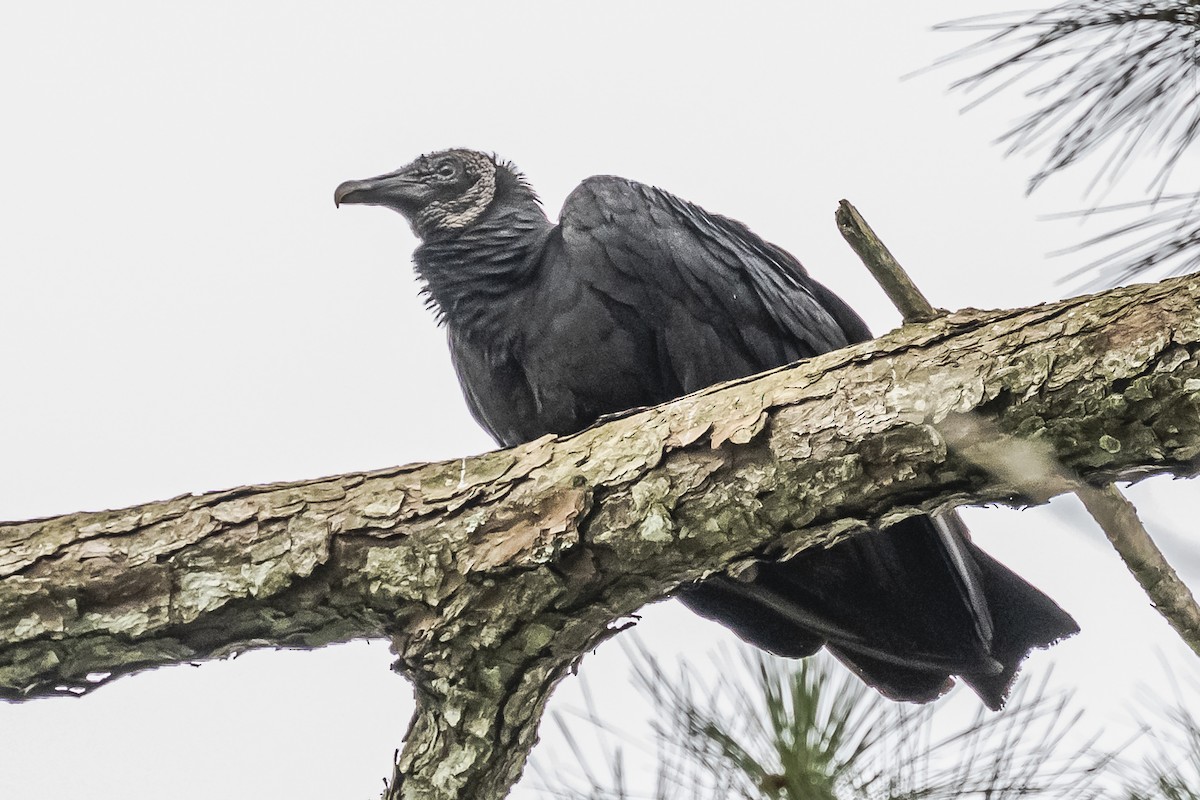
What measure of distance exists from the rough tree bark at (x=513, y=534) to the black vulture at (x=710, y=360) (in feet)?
2.20

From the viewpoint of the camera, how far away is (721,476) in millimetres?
1864

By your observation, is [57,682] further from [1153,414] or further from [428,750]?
[1153,414]

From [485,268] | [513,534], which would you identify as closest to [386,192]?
[485,268]

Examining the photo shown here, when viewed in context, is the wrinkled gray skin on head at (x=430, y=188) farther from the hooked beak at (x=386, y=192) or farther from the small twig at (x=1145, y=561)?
the small twig at (x=1145, y=561)

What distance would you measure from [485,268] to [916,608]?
1432mm

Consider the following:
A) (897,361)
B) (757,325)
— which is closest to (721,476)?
(897,361)

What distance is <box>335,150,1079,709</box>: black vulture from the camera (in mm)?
2631

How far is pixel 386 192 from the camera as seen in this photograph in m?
3.60

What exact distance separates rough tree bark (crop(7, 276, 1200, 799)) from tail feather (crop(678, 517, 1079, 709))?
0.74 meters

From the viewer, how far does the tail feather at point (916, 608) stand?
2592 mm

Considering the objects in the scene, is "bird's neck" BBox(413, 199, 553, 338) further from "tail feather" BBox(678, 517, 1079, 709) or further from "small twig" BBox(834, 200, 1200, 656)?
"small twig" BBox(834, 200, 1200, 656)

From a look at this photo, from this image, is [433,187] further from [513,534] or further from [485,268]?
[513,534]

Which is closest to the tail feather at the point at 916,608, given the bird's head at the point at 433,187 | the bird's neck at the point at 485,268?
the bird's neck at the point at 485,268

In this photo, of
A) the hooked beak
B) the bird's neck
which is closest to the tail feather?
the bird's neck
